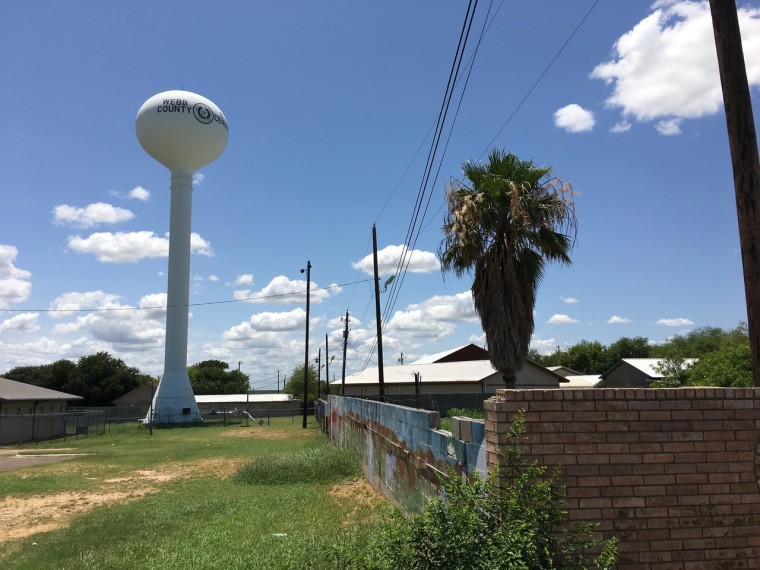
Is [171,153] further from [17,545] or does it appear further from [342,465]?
[17,545]

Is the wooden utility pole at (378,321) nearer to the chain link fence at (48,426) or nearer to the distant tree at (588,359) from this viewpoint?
the chain link fence at (48,426)

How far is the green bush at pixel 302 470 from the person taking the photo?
15125 millimetres

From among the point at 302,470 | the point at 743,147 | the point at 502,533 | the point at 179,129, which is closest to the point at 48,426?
the point at 179,129

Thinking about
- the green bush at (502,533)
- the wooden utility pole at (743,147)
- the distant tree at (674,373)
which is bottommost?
the green bush at (502,533)

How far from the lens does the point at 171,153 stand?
159 ft

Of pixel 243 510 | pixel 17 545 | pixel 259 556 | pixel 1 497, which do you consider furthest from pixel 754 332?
pixel 1 497

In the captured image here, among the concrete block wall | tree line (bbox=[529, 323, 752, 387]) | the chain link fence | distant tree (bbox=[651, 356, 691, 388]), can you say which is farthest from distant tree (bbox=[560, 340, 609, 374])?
the concrete block wall

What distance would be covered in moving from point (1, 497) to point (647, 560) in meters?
15.3

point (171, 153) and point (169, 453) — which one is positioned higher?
point (171, 153)

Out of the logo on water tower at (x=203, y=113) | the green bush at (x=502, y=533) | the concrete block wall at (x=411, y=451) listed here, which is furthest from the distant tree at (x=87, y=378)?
the green bush at (x=502, y=533)

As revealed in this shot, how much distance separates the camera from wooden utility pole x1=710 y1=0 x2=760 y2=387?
5.81 metres

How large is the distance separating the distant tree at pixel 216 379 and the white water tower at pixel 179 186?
61.2m

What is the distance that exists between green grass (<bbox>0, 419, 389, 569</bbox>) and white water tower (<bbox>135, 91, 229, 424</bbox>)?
29.9 metres

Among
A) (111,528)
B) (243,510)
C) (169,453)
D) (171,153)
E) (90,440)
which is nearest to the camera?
(111,528)
